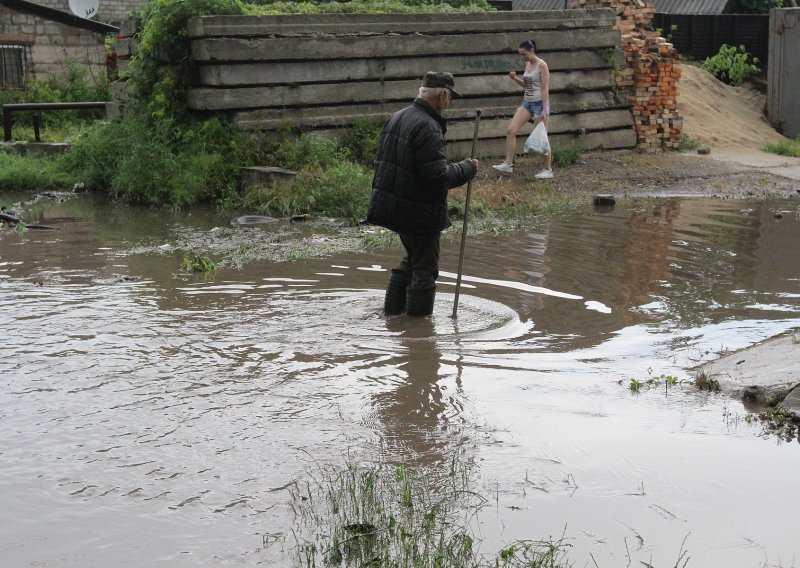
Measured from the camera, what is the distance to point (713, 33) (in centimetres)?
2247

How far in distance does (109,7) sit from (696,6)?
Answer: 16366mm

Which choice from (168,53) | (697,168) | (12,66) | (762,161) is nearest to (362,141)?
(168,53)

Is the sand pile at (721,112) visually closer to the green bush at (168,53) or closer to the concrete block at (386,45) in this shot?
the concrete block at (386,45)

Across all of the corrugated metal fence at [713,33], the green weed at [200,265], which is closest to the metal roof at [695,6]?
the corrugated metal fence at [713,33]

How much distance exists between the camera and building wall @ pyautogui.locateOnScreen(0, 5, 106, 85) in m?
24.6

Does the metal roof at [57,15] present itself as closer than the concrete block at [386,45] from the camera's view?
No

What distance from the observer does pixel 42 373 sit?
20.5 ft

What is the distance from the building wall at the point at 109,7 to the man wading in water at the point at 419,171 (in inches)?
966

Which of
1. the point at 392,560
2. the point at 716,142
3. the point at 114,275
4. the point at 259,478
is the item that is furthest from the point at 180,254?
the point at 716,142

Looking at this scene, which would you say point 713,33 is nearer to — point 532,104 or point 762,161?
point 762,161

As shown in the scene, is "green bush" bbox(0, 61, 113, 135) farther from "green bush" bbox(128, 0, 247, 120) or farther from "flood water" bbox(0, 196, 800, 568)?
"flood water" bbox(0, 196, 800, 568)

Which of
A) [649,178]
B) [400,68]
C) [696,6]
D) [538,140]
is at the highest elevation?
[696,6]

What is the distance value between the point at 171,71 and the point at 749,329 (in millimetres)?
8993

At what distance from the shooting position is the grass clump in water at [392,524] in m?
3.93
